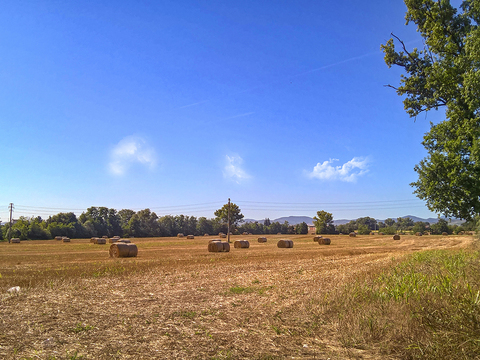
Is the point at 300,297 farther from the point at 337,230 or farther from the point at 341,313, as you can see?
the point at 337,230

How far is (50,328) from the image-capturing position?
26.9 ft

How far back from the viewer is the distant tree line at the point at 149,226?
3625 inches

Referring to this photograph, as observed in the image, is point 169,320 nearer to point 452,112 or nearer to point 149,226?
point 452,112

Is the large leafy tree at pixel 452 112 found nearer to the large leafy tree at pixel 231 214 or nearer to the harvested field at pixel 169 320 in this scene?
the harvested field at pixel 169 320

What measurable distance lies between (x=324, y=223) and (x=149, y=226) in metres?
71.8

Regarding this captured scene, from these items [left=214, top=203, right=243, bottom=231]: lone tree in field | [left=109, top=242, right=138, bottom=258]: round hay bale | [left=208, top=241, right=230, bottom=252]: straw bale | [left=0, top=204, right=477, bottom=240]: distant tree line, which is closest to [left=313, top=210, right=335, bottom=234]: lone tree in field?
[left=0, top=204, right=477, bottom=240]: distant tree line

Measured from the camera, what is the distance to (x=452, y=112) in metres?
19.8

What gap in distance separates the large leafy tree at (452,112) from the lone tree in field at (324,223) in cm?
11032

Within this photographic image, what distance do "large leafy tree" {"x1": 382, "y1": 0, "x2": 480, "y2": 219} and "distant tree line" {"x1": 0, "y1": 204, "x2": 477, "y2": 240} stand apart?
93365mm

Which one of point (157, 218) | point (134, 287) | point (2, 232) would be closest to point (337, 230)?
point (157, 218)

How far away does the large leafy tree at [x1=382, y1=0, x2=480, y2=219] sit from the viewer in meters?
17.9

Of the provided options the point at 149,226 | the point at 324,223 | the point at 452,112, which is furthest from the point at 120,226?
the point at 452,112

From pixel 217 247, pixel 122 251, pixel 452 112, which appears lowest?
pixel 217 247

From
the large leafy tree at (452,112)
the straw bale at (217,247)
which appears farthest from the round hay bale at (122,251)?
the large leafy tree at (452,112)
